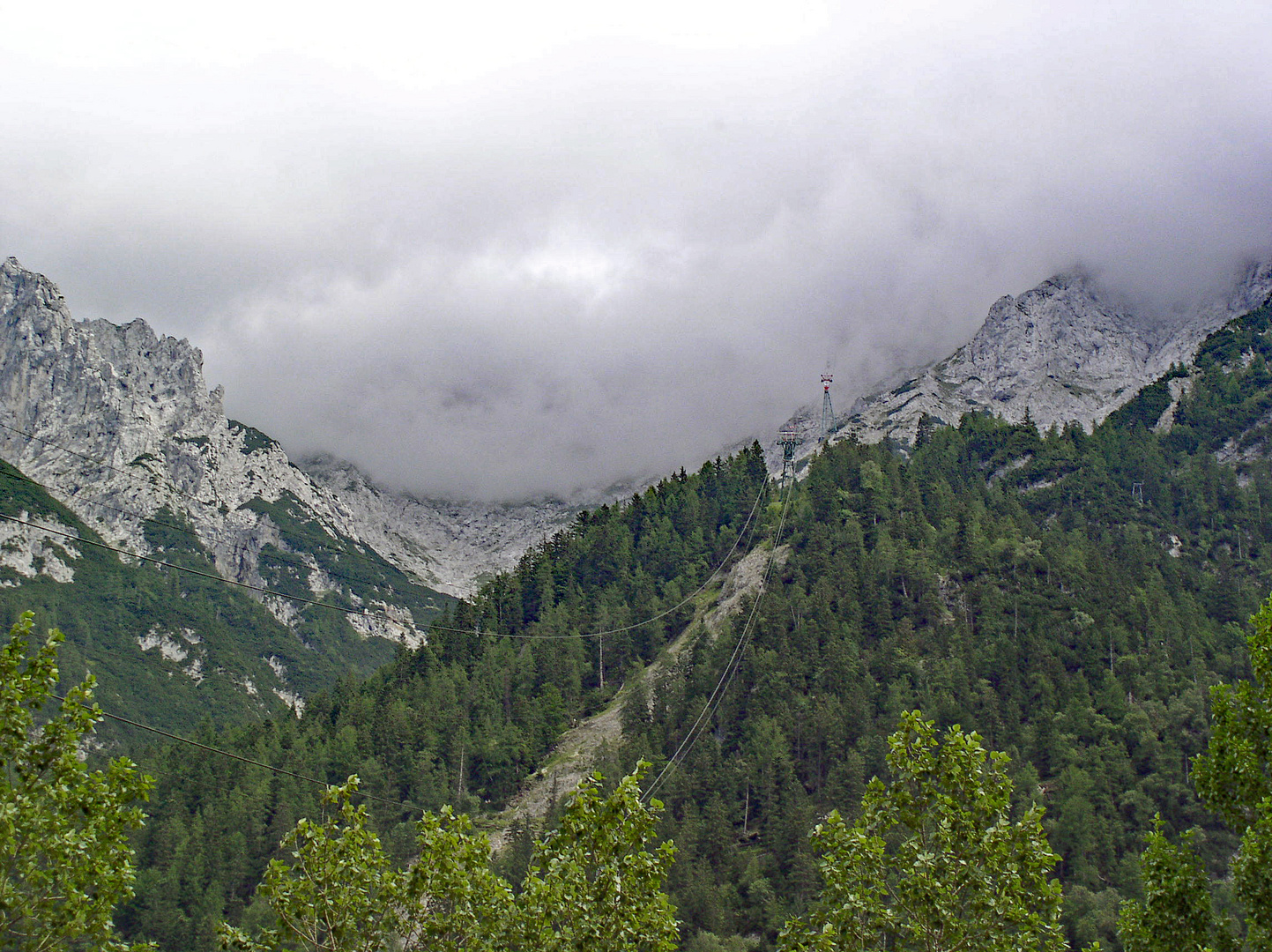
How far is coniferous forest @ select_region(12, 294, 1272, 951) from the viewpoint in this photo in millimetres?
110812

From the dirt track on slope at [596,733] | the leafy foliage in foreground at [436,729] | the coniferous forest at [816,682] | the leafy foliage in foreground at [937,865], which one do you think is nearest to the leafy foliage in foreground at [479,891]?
the leafy foliage in foreground at [937,865]

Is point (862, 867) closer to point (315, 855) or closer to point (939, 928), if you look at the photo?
point (939, 928)

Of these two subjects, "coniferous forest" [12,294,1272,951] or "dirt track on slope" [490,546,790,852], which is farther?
"dirt track on slope" [490,546,790,852]

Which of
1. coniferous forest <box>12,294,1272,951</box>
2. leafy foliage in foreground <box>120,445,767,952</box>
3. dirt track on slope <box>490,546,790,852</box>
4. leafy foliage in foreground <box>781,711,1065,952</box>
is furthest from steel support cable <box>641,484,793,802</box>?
leafy foliage in foreground <box>781,711,1065,952</box>

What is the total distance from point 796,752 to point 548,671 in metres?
47.8

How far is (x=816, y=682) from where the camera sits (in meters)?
137

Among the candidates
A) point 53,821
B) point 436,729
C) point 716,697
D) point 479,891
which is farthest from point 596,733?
point 53,821

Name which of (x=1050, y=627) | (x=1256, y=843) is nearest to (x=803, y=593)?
(x=1050, y=627)

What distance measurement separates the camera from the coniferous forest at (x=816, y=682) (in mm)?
110812

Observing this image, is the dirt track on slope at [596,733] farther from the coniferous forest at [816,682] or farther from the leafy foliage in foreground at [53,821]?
the leafy foliage in foreground at [53,821]

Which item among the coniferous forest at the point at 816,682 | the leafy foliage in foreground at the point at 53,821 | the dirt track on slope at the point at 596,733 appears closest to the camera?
the leafy foliage in foreground at the point at 53,821

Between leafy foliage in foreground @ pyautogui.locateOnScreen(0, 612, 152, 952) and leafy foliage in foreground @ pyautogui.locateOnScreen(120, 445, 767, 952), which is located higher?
leafy foliage in foreground @ pyautogui.locateOnScreen(120, 445, 767, 952)

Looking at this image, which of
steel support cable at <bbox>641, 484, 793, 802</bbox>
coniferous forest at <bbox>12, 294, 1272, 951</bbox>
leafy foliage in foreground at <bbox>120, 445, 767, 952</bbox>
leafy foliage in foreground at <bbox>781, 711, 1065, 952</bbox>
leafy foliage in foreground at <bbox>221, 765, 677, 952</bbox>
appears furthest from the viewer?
steel support cable at <bbox>641, 484, 793, 802</bbox>

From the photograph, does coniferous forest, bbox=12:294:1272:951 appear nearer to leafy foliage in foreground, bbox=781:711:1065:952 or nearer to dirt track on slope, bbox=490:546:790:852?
dirt track on slope, bbox=490:546:790:852
